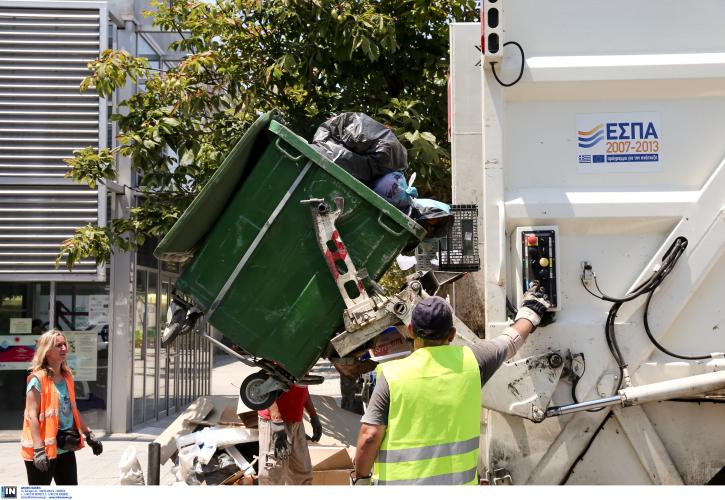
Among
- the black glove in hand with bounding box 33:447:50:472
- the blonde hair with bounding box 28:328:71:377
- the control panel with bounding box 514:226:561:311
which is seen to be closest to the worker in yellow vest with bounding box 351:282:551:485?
the control panel with bounding box 514:226:561:311

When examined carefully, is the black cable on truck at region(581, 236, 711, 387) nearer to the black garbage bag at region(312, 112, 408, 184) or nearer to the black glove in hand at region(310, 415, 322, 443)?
the black garbage bag at region(312, 112, 408, 184)

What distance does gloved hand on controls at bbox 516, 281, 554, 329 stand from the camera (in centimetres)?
288

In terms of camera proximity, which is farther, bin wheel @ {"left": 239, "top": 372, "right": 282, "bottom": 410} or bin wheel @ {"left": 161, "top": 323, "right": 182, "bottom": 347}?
bin wheel @ {"left": 161, "top": 323, "right": 182, "bottom": 347}

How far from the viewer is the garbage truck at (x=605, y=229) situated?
2945mm

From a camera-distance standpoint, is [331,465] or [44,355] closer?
[331,465]

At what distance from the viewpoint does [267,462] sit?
14.7 feet

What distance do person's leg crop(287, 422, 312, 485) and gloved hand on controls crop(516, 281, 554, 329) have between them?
6.74 ft

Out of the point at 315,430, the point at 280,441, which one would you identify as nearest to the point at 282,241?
the point at 280,441

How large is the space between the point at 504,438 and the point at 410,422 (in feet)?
1.41

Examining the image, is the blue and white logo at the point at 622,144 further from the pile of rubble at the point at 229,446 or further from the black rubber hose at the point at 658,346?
the pile of rubble at the point at 229,446

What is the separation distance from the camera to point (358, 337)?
2988 millimetres

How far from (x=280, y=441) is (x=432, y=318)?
6.53ft

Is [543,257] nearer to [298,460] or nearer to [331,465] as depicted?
[298,460]

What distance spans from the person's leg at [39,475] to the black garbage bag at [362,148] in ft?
9.87
